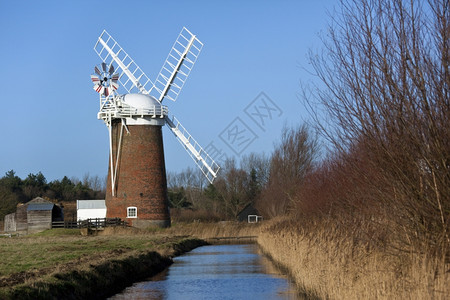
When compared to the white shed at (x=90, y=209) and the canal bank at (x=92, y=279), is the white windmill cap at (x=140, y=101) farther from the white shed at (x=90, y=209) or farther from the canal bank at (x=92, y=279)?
the canal bank at (x=92, y=279)

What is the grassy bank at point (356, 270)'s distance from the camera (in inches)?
301

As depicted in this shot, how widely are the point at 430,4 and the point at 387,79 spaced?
0.89m

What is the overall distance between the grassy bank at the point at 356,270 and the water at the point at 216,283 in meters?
0.60

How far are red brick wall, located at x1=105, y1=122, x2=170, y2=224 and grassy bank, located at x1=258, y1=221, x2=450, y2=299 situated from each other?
772 inches

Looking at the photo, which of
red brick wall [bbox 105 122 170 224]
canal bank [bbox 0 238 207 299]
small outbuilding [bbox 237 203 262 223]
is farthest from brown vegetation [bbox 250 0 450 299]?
small outbuilding [bbox 237 203 262 223]

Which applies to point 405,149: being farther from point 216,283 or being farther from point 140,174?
point 140,174

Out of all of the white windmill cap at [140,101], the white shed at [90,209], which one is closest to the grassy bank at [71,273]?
the white windmill cap at [140,101]

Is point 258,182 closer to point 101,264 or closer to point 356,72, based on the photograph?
point 101,264

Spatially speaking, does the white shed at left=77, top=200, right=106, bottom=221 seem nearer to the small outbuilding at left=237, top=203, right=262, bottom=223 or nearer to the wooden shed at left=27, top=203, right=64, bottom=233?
the wooden shed at left=27, top=203, right=64, bottom=233

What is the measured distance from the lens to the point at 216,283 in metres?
16.6

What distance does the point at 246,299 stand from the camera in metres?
13.5

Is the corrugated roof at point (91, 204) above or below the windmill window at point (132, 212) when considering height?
above

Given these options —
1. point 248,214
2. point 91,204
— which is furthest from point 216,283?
point 248,214

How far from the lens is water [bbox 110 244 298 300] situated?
14.2 metres
